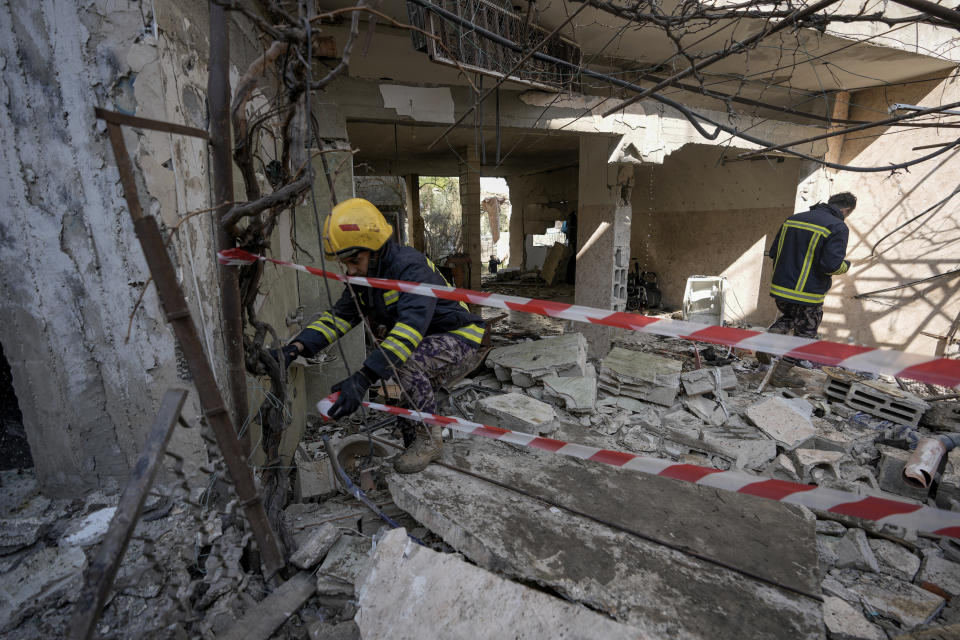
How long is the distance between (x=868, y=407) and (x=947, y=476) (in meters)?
1.40

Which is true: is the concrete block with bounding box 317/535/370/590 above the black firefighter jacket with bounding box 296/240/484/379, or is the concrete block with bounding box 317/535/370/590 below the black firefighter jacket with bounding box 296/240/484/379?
below

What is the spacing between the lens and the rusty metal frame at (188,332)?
1.21 m

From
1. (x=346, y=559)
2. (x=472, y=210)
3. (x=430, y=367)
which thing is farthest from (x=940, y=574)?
(x=472, y=210)

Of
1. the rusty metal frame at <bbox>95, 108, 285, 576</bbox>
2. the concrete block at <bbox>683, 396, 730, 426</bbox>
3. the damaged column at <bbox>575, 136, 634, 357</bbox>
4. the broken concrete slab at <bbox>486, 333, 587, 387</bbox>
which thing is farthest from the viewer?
the damaged column at <bbox>575, 136, 634, 357</bbox>

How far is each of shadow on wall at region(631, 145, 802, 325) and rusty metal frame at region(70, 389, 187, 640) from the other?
335 inches

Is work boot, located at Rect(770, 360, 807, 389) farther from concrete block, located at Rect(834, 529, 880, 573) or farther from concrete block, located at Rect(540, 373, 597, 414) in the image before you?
concrete block, located at Rect(834, 529, 880, 573)

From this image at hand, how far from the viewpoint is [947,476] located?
3.12 meters

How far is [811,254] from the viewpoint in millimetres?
4820

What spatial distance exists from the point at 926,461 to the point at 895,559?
109 centimetres

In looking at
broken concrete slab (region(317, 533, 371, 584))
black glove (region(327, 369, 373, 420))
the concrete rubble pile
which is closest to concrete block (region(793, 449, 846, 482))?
the concrete rubble pile

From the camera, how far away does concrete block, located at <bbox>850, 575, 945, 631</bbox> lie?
6.91 feet

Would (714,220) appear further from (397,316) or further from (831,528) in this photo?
(397,316)

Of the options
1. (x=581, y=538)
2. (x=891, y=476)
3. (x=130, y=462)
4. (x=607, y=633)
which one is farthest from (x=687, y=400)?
(x=130, y=462)

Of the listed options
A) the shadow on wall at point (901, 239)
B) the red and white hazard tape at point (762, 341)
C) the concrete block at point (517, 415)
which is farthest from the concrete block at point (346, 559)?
the shadow on wall at point (901, 239)
